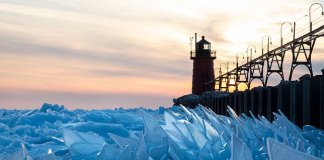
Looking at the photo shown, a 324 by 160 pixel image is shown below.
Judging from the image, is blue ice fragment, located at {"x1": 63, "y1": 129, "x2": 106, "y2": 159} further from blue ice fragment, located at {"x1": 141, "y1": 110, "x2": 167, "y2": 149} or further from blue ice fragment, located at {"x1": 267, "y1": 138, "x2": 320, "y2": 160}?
blue ice fragment, located at {"x1": 267, "y1": 138, "x2": 320, "y2": 160}

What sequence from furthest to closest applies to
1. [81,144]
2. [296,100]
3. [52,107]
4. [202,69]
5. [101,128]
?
1. [202,69]
2. [296,100]
3. [52,107]
4. [101,128]
5. [81,144]

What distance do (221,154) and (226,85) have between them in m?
61.9

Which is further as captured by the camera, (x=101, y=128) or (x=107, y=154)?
(x=101, y=128)

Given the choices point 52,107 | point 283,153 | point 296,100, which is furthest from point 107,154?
point 296,100

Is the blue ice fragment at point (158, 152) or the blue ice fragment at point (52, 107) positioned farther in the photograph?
the blue ice fragment at point (52, 107)

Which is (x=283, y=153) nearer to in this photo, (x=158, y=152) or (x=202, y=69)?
(x=158, y=152)

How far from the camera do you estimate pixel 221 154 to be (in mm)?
831

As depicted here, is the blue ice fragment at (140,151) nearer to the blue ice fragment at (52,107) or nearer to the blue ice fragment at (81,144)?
the blue ice fragment at (81,144)

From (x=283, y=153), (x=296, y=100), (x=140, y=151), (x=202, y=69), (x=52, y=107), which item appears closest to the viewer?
(x=283, y=153)

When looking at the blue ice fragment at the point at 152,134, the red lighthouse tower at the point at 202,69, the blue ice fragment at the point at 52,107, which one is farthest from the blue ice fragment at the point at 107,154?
the red lighthouse tower at the point at 202,69

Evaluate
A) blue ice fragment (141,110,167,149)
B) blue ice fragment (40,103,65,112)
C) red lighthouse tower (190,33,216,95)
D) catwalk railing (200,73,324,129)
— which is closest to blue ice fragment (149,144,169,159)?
blue ice fragment (141,110,167,149)

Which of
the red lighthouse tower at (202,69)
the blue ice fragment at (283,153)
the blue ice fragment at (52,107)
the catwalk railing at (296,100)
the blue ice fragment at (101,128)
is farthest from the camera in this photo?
the red lighthouse tower at (202,69)

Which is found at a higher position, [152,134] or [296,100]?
[152,134]

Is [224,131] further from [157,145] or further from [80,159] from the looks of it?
[80,159]
